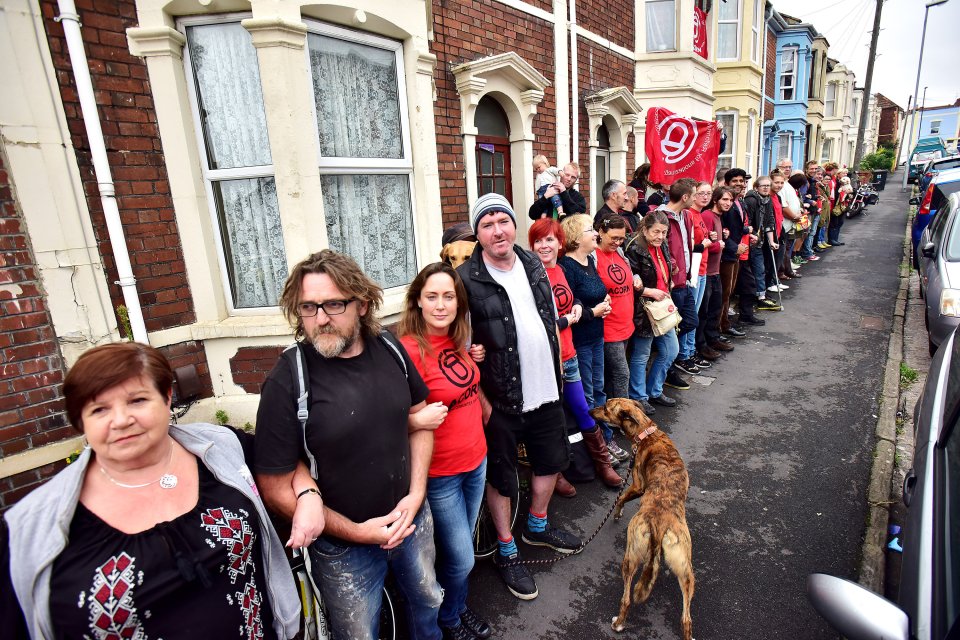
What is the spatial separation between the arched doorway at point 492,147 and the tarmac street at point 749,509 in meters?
3.37

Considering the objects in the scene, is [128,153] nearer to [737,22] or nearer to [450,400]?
[450,400]

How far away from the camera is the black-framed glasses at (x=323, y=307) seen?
1847 mm

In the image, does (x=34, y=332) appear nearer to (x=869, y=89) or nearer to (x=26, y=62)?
(x=26, y=62)

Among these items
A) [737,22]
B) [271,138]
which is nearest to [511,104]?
[271,138]

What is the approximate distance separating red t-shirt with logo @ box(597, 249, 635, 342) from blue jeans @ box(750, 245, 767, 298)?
459 centimetres

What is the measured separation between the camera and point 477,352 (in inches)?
104

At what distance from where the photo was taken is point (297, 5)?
3.50 metres

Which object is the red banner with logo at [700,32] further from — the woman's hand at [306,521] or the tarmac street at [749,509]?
the woman's hand at [306,521]

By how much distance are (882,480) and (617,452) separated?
1.92 meters

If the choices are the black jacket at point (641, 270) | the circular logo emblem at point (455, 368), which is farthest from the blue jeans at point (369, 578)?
the black jacket at point (641, 270)

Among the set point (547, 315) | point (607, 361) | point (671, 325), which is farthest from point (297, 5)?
point (671, 325)

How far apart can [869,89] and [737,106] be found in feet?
41.3

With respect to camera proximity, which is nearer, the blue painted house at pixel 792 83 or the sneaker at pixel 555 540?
the sneaker at pixel 555 540

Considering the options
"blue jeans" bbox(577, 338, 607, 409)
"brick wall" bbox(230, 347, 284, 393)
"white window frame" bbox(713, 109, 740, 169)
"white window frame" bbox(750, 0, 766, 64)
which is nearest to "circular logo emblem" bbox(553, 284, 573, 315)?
"blue jeans" bbox(577, 338, 607, 409)
